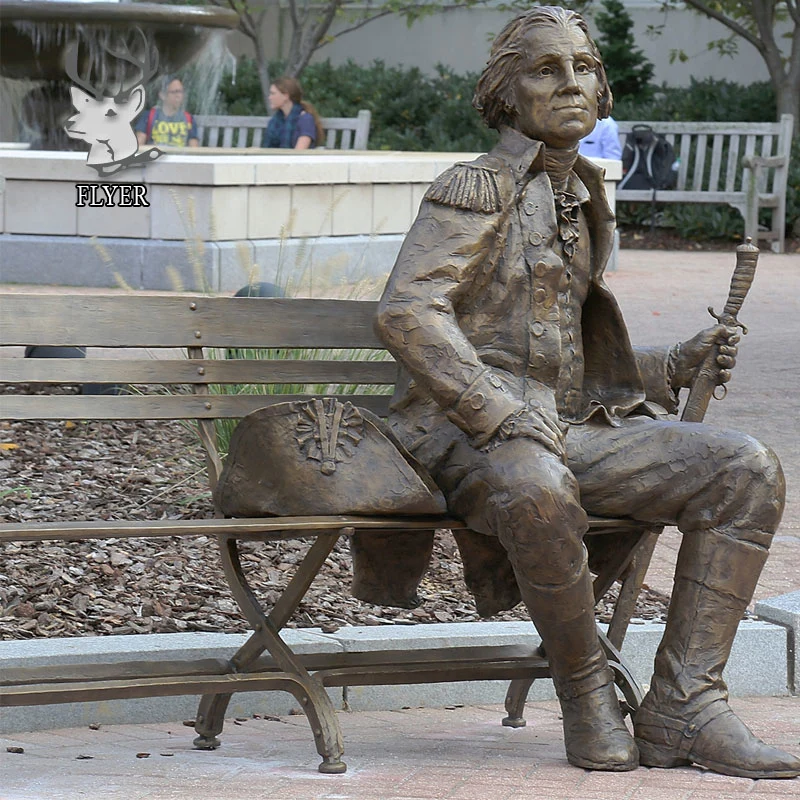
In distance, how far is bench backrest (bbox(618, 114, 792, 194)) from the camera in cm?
1830

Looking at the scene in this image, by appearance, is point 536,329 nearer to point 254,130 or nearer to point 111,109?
point 111,109

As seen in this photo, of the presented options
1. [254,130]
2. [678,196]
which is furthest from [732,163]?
[254,130]

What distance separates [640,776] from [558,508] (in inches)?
25.7

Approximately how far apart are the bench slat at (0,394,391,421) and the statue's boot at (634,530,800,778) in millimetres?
1017

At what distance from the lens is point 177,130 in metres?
15.3

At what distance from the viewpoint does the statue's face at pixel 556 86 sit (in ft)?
12.7

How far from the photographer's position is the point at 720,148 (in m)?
18.9

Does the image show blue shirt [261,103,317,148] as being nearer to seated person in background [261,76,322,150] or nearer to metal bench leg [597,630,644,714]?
seated person in background [261,76,322,150]

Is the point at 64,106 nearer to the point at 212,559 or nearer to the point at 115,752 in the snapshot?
the point at 212,559

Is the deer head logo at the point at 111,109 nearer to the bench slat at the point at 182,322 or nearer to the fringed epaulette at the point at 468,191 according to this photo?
the bench slat at the point at 182,322

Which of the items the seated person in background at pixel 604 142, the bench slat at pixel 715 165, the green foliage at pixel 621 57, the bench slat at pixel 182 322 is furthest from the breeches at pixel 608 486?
the green foliage at pixel 621 57

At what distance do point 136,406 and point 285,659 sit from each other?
0.86 m

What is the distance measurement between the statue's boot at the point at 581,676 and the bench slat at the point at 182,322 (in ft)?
3.77

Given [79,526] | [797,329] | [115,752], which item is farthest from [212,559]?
[797,329]
